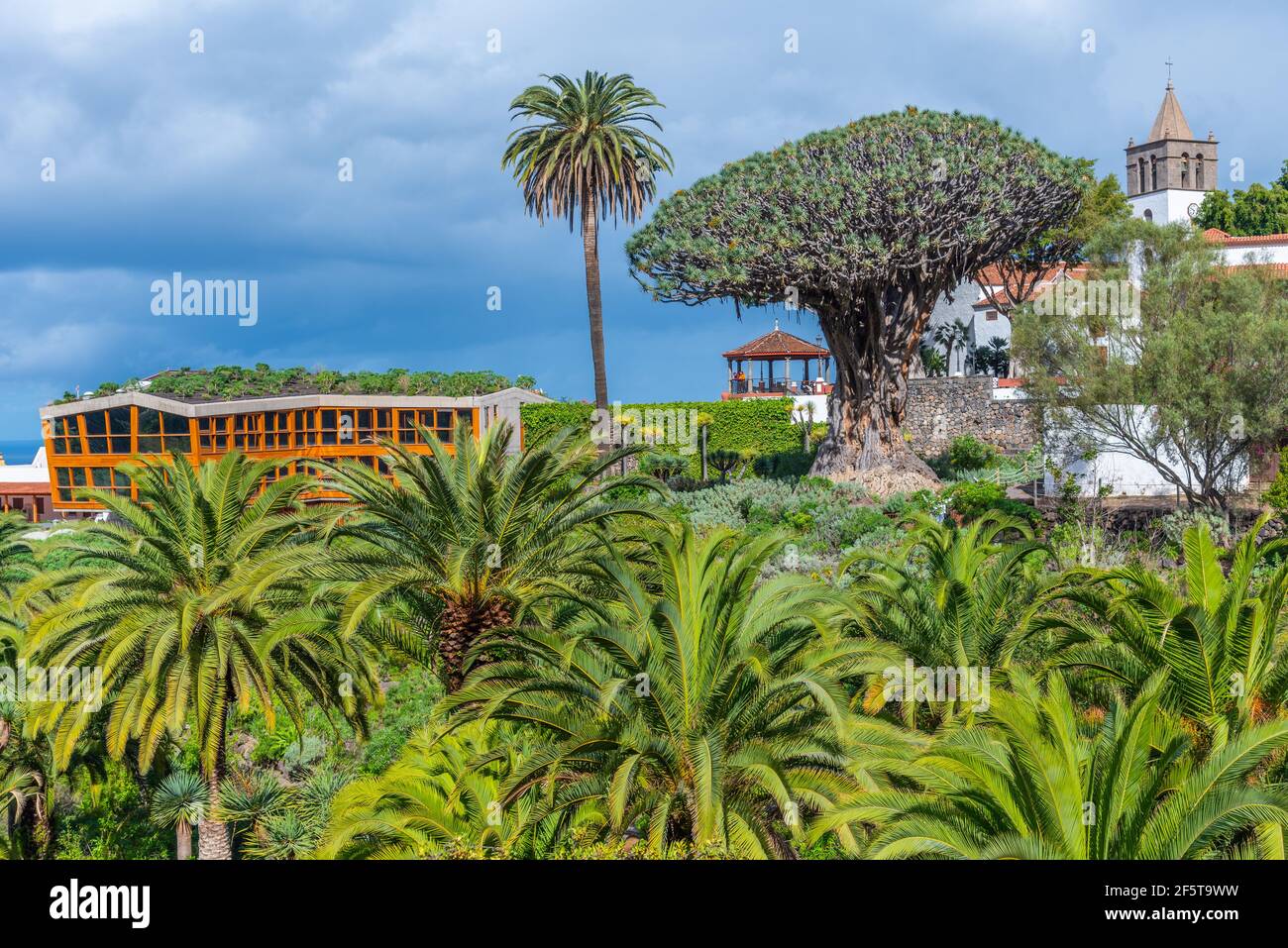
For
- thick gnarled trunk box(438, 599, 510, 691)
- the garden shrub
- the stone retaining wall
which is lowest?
thick gnarled trunk box(438, 599, 510, 691)

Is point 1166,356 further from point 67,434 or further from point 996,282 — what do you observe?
point 67,434

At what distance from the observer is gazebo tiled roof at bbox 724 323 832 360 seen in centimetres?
5775

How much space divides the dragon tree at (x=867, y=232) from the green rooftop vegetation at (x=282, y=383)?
12298mm

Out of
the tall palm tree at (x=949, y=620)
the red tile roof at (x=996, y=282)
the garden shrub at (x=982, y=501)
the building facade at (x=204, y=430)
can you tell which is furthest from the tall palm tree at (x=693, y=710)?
the red tile roof at (x=996, y=282)

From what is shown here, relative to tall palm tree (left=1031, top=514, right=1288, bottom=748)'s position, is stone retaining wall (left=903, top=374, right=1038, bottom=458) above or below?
above

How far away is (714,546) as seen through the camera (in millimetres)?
12789

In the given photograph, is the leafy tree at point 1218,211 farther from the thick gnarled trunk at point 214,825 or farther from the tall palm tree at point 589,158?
the thick gnarled trunk at point 214,825

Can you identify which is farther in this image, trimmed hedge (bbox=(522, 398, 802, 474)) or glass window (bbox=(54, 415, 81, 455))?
trimmed hedge (bbox=(522, 398, 802, 474))

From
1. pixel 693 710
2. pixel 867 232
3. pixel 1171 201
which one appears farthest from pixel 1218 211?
pixel 693 710

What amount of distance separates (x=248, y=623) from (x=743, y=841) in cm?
762

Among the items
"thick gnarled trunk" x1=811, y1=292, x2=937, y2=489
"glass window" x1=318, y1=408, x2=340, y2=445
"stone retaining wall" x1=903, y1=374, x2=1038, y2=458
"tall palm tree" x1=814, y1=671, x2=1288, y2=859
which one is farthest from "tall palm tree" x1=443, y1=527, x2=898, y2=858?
"stone retaining wall" x1=903, y1=374, x2=1038, y2=458

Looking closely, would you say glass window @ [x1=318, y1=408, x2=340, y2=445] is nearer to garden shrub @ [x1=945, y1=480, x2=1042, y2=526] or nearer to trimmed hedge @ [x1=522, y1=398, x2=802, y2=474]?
trimmed hedge @ [x1=522, y1=398, x2=802, y2=474]

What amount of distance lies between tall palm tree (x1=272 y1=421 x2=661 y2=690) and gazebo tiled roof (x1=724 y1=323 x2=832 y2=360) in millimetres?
43171
